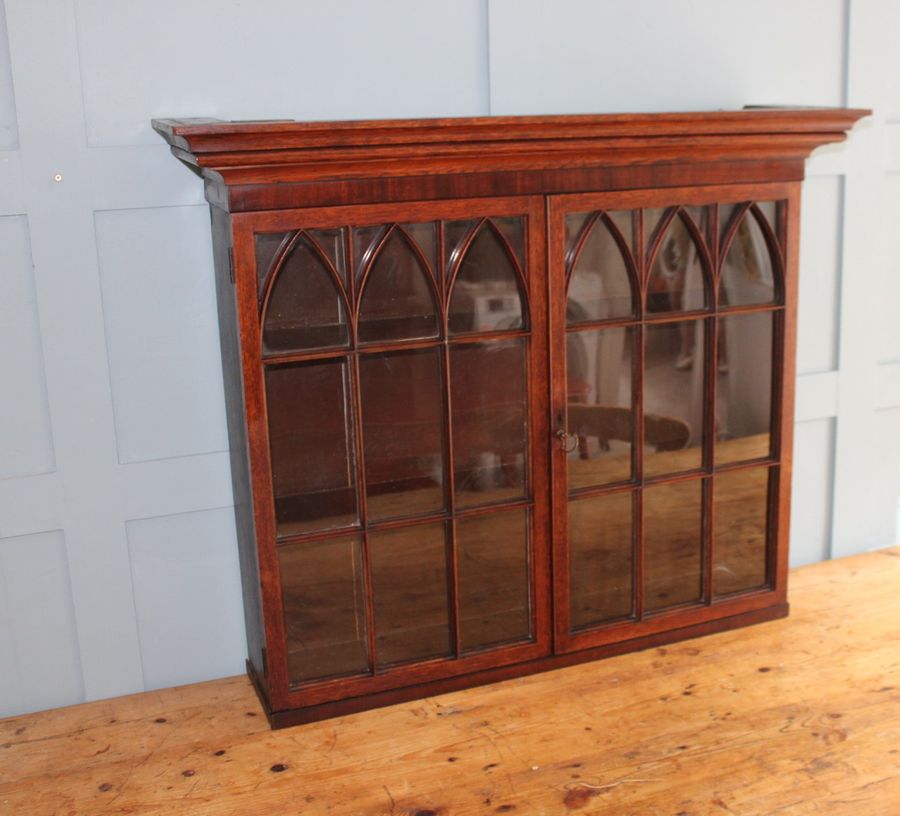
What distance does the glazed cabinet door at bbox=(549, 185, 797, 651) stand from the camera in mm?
2713

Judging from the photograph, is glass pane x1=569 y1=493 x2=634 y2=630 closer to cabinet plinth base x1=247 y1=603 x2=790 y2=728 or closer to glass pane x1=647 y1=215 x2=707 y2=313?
cabinet plinth base x1=247 y1=603 x2=790 y2=728

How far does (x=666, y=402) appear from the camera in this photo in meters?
2.85

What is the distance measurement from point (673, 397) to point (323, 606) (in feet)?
3.46

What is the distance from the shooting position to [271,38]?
2670mm

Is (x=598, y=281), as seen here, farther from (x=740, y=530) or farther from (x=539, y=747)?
(x=539, y=747)

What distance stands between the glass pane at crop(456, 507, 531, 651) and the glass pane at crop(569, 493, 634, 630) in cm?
14

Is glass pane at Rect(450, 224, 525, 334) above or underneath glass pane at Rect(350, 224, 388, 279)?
underneath

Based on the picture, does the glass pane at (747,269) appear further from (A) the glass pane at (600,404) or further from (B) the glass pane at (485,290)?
(B) the glass pane at (485,290)

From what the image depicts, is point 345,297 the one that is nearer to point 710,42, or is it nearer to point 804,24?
point 710,42

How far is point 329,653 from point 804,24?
227 centimetres

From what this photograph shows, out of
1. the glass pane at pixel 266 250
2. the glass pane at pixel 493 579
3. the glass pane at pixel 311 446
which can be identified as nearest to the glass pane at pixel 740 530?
the glass pane at pixel 493 579

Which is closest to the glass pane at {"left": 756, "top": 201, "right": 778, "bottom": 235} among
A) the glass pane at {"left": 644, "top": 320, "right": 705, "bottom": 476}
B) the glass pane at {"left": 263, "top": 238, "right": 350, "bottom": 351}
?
the glass pane at {"left": 644, "top": 320, "right": 705, "bottom": 476}

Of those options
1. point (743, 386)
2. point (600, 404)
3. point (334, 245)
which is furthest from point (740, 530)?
point (334, 245)

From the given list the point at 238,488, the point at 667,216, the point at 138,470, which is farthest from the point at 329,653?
the point at 667,216
